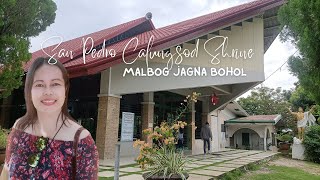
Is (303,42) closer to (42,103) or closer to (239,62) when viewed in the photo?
(42,103)

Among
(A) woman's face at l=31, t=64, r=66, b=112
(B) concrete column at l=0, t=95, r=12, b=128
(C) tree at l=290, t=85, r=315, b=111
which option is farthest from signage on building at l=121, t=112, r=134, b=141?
(C) tree at l=290, t=85, r=315, b=111

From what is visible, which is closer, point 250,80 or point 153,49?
point 153,49

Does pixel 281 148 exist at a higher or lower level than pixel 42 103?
lower

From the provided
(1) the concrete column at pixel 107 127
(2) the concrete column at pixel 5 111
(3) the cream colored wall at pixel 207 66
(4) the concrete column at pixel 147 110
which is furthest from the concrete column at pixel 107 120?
(2) the concrete column at pixel 5 111

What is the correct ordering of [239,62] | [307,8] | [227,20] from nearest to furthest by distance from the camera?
1. [307,8]
2. [227,20]
3. [239,62]

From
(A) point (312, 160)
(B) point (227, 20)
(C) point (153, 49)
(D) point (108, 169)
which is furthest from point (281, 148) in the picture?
(D) point (108, 169)

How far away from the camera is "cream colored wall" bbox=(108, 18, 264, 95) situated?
370 inches

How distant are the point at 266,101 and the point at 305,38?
30012 millimetres

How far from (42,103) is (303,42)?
544 centimetres

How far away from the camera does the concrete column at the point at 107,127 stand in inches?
350

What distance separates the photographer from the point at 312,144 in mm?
14773

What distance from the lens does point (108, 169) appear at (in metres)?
7.14

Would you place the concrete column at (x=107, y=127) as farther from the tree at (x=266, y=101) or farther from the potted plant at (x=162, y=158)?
the tree at (x=266, y=101)

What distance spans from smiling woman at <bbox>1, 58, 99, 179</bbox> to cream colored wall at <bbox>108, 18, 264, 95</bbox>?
311 inches
